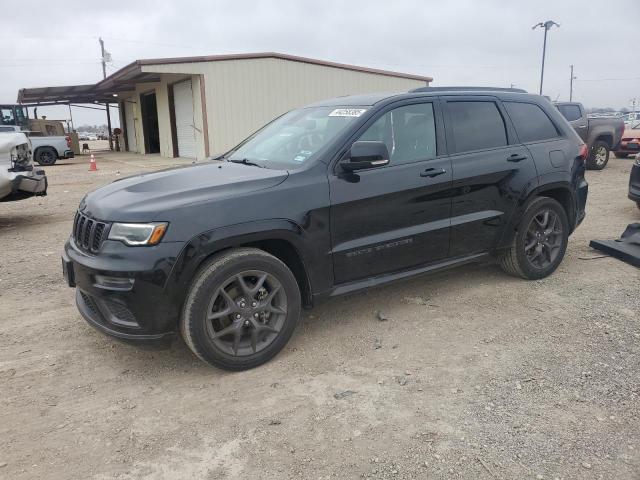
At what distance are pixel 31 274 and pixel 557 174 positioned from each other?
17.6 ft

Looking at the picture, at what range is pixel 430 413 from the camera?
113 inches

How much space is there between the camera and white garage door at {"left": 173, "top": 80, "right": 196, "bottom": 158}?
67.9ft

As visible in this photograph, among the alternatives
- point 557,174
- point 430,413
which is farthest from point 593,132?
point 430,413

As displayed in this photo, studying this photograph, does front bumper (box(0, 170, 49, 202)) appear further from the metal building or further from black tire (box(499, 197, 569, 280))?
the metal building

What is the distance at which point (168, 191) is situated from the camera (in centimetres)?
333

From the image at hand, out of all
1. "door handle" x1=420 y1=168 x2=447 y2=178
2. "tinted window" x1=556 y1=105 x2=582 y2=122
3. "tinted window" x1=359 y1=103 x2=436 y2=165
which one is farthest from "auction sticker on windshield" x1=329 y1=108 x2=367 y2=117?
"tinted window" x1=556 y1=105 x2=582 y2=122

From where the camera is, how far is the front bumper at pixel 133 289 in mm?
3023

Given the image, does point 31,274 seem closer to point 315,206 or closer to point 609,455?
point 315,206

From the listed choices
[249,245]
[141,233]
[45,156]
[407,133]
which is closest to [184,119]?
[45,156]

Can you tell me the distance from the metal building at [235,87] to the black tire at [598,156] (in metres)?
6.63

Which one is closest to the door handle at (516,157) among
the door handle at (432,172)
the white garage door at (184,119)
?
the door handle at (432,172)

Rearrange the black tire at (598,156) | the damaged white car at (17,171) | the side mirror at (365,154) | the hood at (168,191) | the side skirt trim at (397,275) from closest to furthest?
the hood at (168,191), the side mirror at (365,154), the side skirt trim at (397,275), the damaged white car at (17,171), the black tire at (598,156)

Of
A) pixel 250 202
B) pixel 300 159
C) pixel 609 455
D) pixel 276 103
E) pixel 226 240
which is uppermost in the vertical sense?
pixel 276 103

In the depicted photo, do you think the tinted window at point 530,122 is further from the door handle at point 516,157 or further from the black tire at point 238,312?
the black tire at point 238,312
